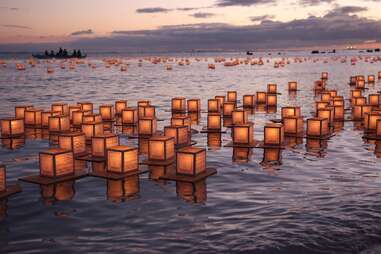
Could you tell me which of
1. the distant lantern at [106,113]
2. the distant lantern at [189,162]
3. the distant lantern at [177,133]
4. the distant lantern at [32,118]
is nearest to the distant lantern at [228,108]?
the distant lantern at [106,113]

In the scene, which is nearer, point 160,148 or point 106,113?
point 160,148

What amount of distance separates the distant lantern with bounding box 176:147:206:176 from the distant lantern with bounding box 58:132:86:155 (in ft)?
21.6

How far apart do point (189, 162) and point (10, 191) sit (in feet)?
22.6

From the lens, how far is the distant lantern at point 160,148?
22281 millimetres

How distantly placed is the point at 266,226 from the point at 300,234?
1.09m

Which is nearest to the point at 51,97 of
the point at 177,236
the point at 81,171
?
the point at 81,171

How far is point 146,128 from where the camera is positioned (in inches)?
1169

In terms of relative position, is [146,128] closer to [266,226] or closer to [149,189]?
[149,189]

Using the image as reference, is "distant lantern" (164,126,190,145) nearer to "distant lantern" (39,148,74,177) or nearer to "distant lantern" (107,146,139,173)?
"distant lantern" (107,146,139,173)

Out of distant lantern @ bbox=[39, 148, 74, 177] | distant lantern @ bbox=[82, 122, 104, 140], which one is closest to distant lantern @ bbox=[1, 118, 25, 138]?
distant lantern @ bbox=[82, 122, 104, 140]

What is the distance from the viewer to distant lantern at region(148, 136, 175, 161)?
2228 cm

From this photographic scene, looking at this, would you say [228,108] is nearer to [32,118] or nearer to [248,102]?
[248,102]

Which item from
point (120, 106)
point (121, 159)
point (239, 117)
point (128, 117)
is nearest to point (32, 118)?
point (128, 117)

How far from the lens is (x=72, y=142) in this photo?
2378cm
